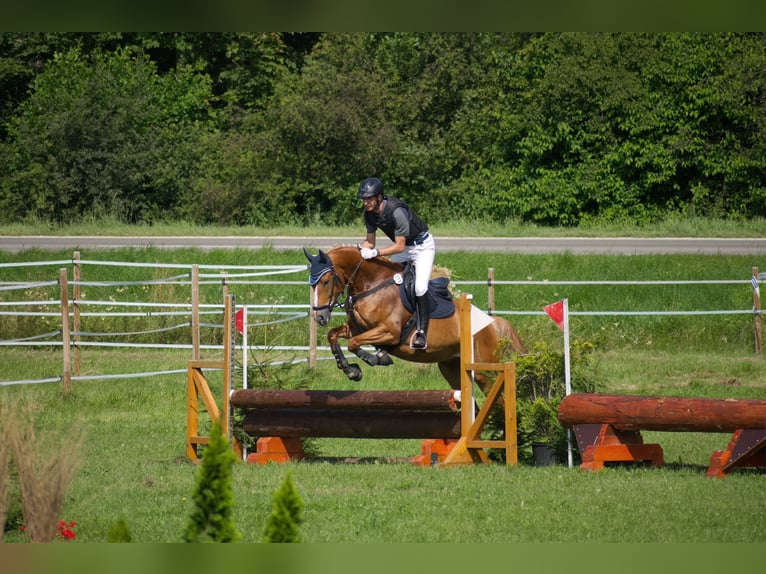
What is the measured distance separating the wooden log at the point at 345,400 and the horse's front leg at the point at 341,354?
1.22ft

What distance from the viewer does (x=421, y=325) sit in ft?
29.4

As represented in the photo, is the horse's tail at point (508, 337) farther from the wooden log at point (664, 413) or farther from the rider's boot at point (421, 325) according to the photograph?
the wooden log at point (664, 413)

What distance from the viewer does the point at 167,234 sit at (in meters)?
25.3

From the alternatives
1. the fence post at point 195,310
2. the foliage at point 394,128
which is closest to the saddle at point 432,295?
the fence post at point 195,310

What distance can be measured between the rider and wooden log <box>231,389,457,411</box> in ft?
2.33

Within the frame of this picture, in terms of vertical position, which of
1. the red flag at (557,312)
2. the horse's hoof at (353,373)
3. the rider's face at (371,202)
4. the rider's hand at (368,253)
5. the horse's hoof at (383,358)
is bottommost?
the horse's hoof at (353,373)

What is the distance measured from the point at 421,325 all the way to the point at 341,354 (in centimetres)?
72

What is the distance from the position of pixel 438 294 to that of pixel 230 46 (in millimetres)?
24406

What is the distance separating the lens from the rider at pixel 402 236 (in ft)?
28.2

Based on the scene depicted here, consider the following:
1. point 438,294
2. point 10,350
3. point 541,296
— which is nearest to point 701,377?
point 541,296

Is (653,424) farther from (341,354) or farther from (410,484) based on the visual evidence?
(341,354)

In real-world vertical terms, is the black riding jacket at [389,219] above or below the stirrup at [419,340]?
above

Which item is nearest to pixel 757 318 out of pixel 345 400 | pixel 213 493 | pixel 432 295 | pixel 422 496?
pixel 432 295

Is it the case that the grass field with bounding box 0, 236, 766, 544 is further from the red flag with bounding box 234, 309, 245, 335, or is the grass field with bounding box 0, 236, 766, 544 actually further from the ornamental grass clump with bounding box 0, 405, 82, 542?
the red flag with bounding box 234, 309, 245, 335
